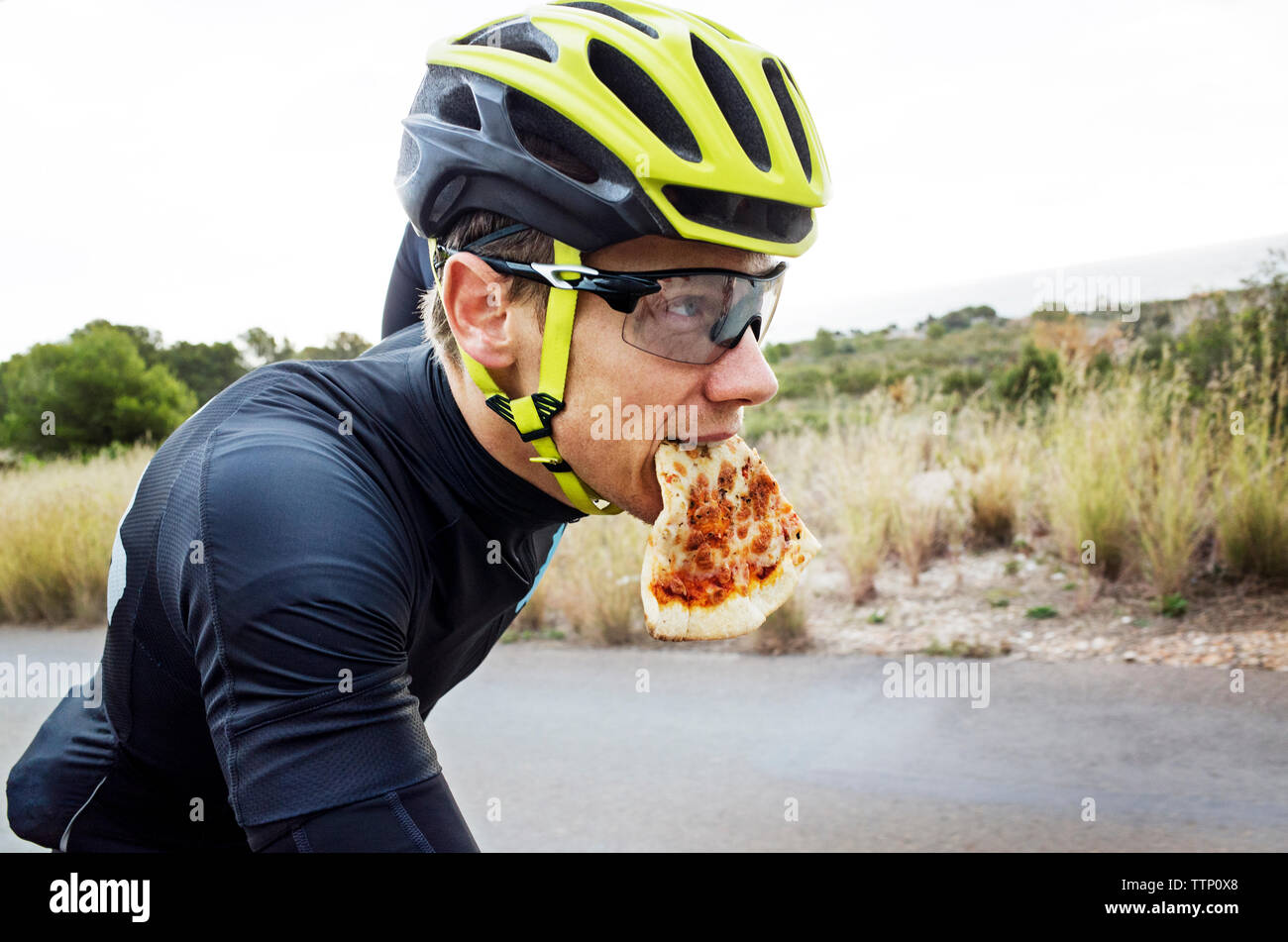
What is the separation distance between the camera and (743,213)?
200 cm

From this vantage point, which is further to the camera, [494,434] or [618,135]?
[494,434]

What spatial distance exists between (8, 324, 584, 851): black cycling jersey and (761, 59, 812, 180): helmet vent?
0.89 m

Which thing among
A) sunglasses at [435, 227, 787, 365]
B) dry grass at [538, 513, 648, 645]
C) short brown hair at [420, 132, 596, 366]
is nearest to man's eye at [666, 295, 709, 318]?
sunglasses at [435, 227, 787, 365]

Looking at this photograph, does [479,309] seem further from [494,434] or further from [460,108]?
[460,108]

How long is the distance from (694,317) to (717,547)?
0.54 m

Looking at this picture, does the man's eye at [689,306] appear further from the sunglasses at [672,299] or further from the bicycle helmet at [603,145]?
the bicycle helmet at [603,145]

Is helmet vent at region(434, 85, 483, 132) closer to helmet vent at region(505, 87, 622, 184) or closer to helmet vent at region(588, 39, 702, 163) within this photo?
helmet vent at region(505, 87, 622, 184)

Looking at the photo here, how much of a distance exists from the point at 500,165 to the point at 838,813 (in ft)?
12.3

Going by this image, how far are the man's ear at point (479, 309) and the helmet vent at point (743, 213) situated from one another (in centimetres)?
39

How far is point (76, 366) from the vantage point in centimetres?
1708

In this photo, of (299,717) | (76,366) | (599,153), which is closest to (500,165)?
(599,153)

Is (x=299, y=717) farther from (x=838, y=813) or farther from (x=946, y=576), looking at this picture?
(x=946, y=576)
